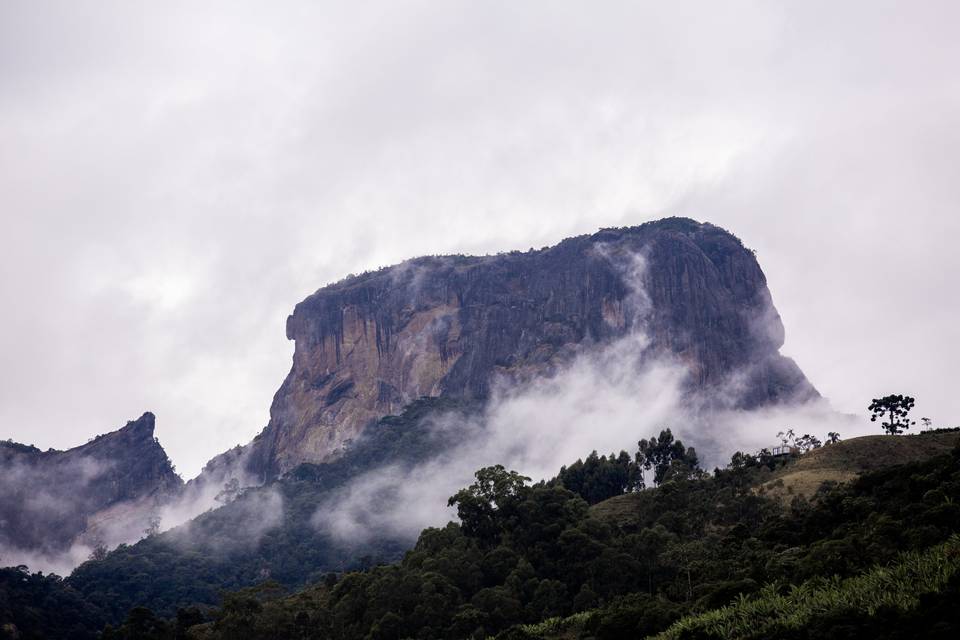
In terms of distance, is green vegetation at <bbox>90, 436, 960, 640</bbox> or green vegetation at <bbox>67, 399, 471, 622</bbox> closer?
green vegetation at <bbox>90, 436, 960, 640</bbox>

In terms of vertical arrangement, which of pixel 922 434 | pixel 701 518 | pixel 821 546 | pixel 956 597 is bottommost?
pixel 956 597

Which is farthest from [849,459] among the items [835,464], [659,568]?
[659,568]

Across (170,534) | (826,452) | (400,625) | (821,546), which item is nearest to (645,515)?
(826,452)

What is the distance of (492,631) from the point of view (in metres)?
75.1

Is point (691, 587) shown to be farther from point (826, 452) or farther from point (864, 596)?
point (826, 452)

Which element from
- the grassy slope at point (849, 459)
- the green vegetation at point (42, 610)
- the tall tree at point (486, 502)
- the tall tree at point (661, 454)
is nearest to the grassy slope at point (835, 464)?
the grassy slope at point (849, 459)

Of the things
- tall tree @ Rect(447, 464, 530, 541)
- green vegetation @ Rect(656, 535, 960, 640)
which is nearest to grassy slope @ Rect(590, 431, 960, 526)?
tall tree @ Rect(447, 464, 530, 541)

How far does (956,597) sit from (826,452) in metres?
74.5

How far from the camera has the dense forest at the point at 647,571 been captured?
4281cm

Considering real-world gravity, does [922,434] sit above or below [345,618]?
above

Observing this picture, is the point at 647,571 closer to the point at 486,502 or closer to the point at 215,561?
the point at 486,502

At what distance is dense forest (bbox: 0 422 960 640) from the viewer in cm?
4281

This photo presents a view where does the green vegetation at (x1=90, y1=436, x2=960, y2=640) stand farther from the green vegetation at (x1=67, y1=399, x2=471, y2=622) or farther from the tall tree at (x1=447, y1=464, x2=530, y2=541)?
the green vegetation at (x1=67, y1=399, x2=471, y2=622)

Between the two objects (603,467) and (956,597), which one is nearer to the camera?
(956,597)
